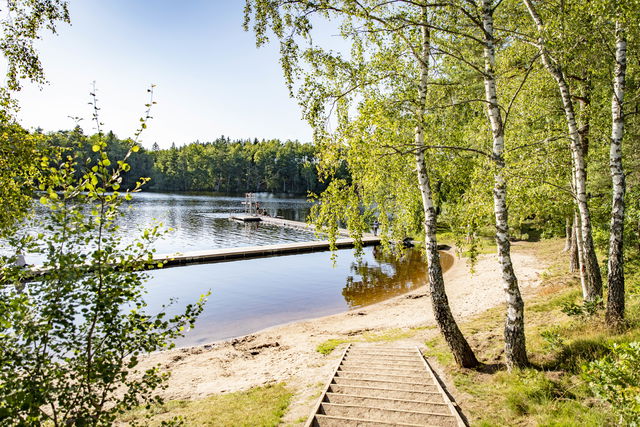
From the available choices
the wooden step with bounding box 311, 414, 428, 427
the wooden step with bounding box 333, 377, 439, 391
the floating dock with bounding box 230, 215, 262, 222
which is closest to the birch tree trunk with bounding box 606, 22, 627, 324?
the wooden step with bounding box 333, 377, 439, 391

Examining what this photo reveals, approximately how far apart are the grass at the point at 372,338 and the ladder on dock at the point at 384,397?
2.92 m

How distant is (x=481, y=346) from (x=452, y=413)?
14.0 feet

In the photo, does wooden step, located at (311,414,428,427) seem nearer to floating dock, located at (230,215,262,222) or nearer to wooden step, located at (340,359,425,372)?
wooden step, located at (340,359,425,372)

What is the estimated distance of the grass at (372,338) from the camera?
38.1ft

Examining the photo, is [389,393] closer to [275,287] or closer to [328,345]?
[328,345]

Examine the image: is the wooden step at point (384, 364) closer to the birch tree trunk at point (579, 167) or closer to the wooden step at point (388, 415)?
the wooden step at point (388, 415)

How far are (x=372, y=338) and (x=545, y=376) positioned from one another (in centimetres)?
669

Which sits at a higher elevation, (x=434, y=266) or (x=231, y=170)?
(x=231, y=170)

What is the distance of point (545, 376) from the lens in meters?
6.53

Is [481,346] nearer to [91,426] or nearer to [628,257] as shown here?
[628,257]

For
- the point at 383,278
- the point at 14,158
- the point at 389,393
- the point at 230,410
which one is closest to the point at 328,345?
the point at 230,410

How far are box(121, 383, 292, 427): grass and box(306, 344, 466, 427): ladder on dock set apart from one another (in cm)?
119

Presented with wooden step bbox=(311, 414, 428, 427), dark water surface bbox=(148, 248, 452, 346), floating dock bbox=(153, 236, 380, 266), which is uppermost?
wooden step bbox=(311, 414, 428, 427)

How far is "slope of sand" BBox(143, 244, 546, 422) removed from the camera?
9.30 m
